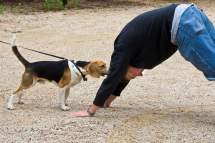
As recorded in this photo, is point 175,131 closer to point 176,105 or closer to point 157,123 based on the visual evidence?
point 157,123

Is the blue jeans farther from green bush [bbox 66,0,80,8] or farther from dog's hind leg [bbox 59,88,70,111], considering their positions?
green bush [bbox 66,0,80,8]

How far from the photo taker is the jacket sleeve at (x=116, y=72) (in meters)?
7.52

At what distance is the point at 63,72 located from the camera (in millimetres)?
8039

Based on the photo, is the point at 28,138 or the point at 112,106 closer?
the point at 28,138

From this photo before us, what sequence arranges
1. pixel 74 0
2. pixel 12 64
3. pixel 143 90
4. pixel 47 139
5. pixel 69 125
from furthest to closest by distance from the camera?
pixel 74 0 < pixel 12 64 < pixel 143 90 < pixel 69 125 < pixel 47 139

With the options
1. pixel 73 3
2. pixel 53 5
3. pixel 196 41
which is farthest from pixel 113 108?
pixel 73 3

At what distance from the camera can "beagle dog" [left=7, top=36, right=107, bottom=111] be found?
7918 mm

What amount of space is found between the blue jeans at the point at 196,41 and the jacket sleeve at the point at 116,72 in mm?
655

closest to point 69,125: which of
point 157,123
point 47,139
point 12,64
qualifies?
point 47,139

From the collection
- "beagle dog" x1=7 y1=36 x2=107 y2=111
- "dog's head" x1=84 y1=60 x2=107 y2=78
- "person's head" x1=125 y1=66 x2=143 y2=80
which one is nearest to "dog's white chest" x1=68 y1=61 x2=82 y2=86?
"beagle dog" x1=7 y1=36 x2=107 y2=111

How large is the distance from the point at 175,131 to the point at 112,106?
154cm

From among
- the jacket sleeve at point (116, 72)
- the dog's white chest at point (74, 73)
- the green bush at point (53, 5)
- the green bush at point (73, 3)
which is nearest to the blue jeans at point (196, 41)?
the jacket sleeve at point (116, 72)

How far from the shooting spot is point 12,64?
11.5 metres

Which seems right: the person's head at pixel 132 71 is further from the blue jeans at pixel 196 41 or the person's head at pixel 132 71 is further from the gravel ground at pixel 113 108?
the blue jeans at pixel 196 41
